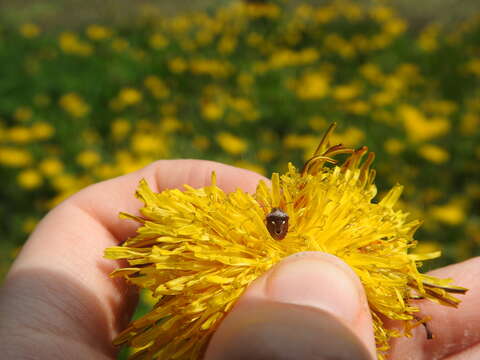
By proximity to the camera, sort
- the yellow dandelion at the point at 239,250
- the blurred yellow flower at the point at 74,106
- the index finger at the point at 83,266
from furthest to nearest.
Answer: the blurred yellow flower at the point at 74,106 → the index finger at the point at 83,266 → the yellow dandelion at the point at 239,250

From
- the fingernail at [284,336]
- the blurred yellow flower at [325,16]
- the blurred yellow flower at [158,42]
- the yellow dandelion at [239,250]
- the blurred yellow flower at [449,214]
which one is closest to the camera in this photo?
the fingernail at [284,336]

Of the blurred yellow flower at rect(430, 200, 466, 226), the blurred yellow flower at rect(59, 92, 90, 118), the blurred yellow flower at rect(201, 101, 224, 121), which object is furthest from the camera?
the blurred yellow flower at rect(59, 92, 90, 118)

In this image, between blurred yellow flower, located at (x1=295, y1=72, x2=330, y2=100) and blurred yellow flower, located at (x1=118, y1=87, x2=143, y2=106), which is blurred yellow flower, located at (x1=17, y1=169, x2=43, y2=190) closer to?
blurred yellow flower, located at (x1=118, y1=87, x2=143, y2=106)

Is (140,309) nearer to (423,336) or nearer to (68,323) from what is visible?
(68,323)

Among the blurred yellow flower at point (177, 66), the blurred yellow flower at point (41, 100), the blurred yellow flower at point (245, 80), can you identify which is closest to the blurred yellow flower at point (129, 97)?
the blurred yellow flower at point (177, 66)

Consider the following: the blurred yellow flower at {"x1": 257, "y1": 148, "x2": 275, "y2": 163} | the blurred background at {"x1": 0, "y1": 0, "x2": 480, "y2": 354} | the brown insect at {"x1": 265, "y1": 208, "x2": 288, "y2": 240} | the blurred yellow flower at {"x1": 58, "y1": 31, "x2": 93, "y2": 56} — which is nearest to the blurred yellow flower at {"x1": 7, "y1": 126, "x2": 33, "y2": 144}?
the blurred background at {"x1": 0, "y1": 0, "x2": 480, "y2": 354}

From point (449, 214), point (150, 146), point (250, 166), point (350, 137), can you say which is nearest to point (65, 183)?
point (150, 146)

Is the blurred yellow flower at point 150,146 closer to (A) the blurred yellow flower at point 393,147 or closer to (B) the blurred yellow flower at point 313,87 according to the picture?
(B) the blurred yellow flower at point 313,87
